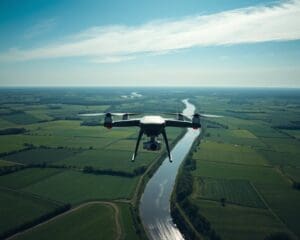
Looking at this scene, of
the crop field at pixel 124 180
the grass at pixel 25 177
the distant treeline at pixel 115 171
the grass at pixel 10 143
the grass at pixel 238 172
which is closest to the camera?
the crop field at pixel 124 180

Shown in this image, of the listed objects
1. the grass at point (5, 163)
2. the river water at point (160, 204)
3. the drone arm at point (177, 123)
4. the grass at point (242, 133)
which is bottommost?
the river water at point (160, 204)

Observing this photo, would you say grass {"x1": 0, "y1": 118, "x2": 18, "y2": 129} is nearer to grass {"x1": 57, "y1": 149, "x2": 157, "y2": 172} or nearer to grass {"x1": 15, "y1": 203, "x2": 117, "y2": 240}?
grass {"x1": 57, "y1": 149, "x2": 157, "y2": 172}

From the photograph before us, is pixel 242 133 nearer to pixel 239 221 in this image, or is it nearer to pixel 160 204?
pixel 160 204

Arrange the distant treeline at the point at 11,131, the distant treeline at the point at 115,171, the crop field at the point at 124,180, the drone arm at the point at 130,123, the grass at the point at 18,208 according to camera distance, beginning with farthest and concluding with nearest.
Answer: the distant treeline at the point at 11,131
the distant treeline at the point at 115,171
the grass at the point at 18,208
the crop field at the point at 124,180
the drone arm at the point at 130,123

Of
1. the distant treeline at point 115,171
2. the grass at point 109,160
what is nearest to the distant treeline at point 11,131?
the grass at point 109,160

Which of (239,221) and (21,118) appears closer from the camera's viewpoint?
(239,221)

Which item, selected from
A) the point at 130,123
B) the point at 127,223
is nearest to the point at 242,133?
the point at 127,223

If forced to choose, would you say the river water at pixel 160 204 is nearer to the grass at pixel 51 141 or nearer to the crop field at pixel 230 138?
the crop field at pixel 230 138
